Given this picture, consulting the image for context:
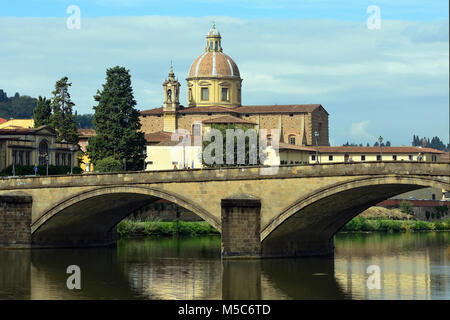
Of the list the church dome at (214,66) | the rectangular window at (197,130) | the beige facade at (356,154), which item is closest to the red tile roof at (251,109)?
the rectangular window at (197,130)

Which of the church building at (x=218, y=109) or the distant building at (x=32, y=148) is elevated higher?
the church building at (x=218, y=109)

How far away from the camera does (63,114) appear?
11544 centimetres

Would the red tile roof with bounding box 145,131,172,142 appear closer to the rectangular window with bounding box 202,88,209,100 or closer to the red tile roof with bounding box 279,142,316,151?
the rectangular window with bounding box 202,88,209,100

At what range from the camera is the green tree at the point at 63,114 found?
113625 mm

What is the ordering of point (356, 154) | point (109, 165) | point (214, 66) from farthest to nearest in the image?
point (214, 66), point (356, 154), point (109, 165)

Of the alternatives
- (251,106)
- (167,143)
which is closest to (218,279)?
(167,143)

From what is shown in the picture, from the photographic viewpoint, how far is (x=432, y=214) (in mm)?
113750

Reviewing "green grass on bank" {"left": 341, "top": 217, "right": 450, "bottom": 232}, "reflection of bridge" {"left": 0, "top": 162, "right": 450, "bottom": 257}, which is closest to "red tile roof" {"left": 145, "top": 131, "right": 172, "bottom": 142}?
"green grass on bank" {"left": 341, "top": 217, "right": 450, "bottom": 232}

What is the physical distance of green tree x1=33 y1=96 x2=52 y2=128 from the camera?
113 metres

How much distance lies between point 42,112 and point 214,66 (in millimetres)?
45519

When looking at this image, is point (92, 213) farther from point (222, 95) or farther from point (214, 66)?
point (214, 66)

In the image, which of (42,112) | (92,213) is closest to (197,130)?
(42,112)

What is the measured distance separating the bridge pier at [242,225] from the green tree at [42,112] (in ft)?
188

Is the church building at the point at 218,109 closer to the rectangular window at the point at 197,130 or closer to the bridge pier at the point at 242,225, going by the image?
the rectangular window at the point at 197,130
